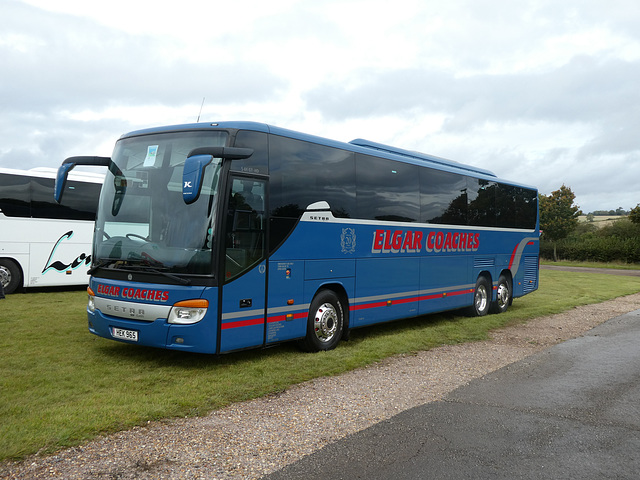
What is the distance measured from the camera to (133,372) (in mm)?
7016

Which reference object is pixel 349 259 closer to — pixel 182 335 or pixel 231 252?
pixel 231 252

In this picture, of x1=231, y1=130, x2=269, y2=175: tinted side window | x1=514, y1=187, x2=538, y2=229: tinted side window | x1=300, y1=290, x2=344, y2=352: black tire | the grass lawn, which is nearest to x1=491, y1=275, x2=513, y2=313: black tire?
x1=514, y1=187, x2=538, y2=229: tinted side window

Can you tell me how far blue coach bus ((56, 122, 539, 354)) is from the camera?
6.89 metres

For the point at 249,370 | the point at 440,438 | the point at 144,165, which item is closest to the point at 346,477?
the point at 440,438

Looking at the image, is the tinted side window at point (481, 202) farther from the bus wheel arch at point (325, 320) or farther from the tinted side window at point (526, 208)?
the bus wheel arch at point (325, 320)

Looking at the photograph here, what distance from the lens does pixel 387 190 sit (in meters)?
9.97

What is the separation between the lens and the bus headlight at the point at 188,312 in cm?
679

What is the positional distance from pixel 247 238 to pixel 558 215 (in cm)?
5243

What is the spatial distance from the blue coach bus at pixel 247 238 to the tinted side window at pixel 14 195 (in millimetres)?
7379

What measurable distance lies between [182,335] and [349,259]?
320 cm

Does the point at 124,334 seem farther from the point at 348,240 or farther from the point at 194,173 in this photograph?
the point at 348,240

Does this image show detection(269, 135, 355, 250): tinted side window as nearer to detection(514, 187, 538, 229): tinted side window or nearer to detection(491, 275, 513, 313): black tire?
detection(491, 275, 513, 313): black tire

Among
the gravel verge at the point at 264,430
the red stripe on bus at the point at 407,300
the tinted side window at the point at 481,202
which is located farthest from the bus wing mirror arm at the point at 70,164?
the tinted side window at the point at 481,202

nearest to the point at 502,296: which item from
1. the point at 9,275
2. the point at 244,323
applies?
the point at 244,323
